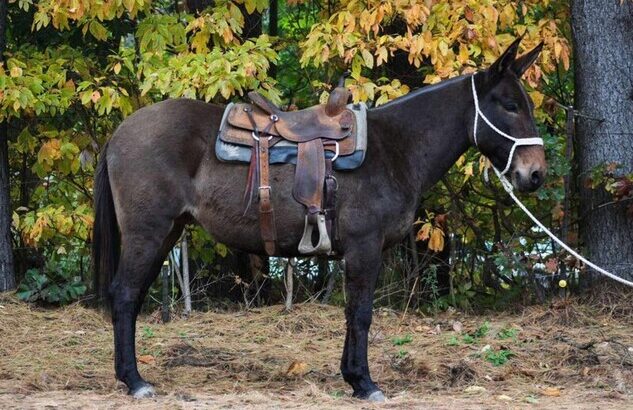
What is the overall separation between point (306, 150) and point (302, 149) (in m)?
0.03

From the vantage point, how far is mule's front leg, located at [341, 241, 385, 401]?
630 cm

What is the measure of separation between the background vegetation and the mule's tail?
1.85m

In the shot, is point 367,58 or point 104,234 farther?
point 367,58

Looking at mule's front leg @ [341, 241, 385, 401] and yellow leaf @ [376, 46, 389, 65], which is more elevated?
yellow leaf @ [376, 46, 389, 65]

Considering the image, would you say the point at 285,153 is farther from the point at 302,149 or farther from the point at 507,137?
the point at 507,137

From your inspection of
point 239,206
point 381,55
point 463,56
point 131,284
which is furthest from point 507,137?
point 131,284

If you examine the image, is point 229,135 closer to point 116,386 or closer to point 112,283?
point 112,283

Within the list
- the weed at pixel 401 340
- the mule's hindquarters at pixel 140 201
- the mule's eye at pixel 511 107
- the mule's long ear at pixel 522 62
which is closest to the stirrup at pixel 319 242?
the mule's hindquarters at pixel 140 201

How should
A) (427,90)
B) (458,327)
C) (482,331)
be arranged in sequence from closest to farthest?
(427,90)
(482,331)
(458,327)

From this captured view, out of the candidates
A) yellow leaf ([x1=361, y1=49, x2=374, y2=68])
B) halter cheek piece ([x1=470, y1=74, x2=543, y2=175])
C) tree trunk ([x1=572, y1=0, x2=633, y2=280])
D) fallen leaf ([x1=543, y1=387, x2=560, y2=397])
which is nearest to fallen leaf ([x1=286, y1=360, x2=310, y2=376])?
fallen leaf ([x1=543, y1=387, x2=560, y2=397])

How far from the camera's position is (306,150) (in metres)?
6.41

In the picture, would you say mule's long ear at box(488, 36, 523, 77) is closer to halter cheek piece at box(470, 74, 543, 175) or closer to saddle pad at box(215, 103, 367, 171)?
halter cheek piece at box(470, 74, 543, 175)

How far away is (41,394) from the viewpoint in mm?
6332

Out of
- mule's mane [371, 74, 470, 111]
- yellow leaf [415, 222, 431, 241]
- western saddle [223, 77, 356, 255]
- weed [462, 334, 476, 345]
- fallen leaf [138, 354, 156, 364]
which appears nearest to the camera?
western saddle [223, 77, 356, 255]
